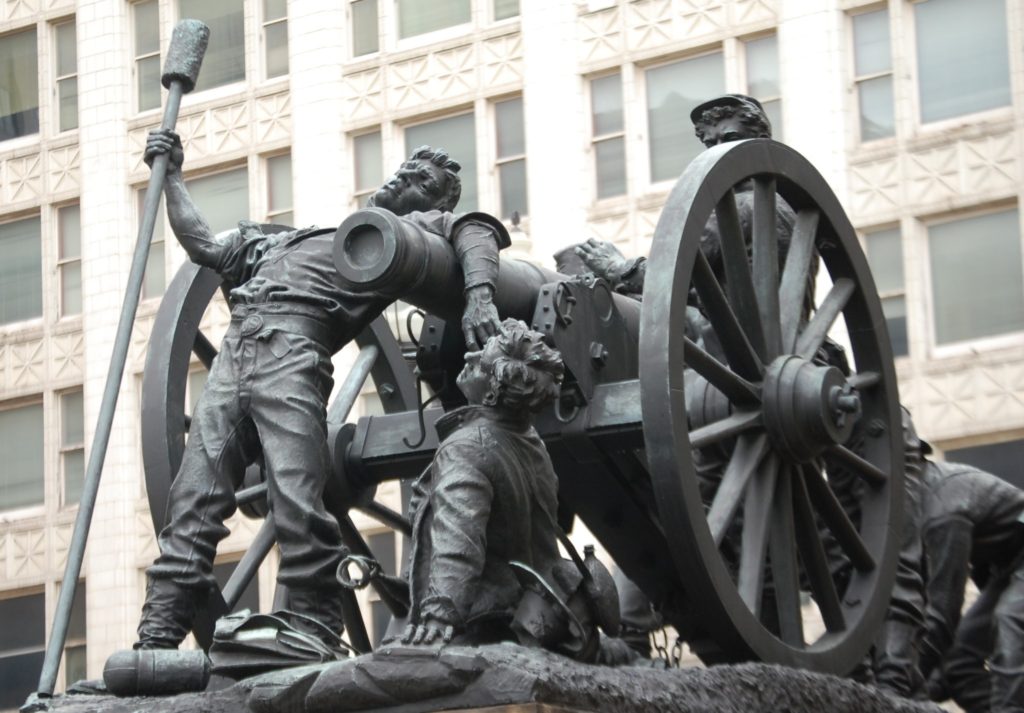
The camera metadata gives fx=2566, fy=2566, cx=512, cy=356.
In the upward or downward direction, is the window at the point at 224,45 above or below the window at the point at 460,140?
above

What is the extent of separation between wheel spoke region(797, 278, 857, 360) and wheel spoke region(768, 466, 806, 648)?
0.78 m

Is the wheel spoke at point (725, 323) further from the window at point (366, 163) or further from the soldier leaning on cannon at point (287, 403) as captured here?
the window at point (366, 163)

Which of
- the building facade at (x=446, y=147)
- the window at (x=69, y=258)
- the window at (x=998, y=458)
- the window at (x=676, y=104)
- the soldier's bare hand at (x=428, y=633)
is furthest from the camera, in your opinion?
the window at (x=69, y=258)

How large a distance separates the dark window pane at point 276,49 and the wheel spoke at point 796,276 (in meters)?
23.1

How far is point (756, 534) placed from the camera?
10719 mm

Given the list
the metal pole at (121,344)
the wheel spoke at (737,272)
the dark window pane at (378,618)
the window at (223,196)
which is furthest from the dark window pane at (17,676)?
the wheel spoke at (737,272)

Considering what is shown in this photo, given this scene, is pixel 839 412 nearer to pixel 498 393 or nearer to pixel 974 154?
pixel 498 393

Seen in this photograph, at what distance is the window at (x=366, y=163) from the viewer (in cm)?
3284

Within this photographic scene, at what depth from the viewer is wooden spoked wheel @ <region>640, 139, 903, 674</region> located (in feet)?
33.1

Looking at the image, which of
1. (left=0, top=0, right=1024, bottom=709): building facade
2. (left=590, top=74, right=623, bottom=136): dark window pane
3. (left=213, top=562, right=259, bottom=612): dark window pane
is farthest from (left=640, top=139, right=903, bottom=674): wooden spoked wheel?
(left=213, top=562, right=259, bottom=612): dark window pane

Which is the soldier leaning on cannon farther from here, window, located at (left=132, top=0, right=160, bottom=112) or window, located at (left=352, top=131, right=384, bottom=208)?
window, located at (left=132, top=0, right=160, bottom=112)

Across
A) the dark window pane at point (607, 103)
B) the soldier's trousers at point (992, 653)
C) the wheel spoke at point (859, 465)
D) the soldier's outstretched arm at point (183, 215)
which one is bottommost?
the soldier's trousers at point (992, 653)

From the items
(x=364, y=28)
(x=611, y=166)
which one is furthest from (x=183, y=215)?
(x=364, y=28)

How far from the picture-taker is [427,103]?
32250mm
